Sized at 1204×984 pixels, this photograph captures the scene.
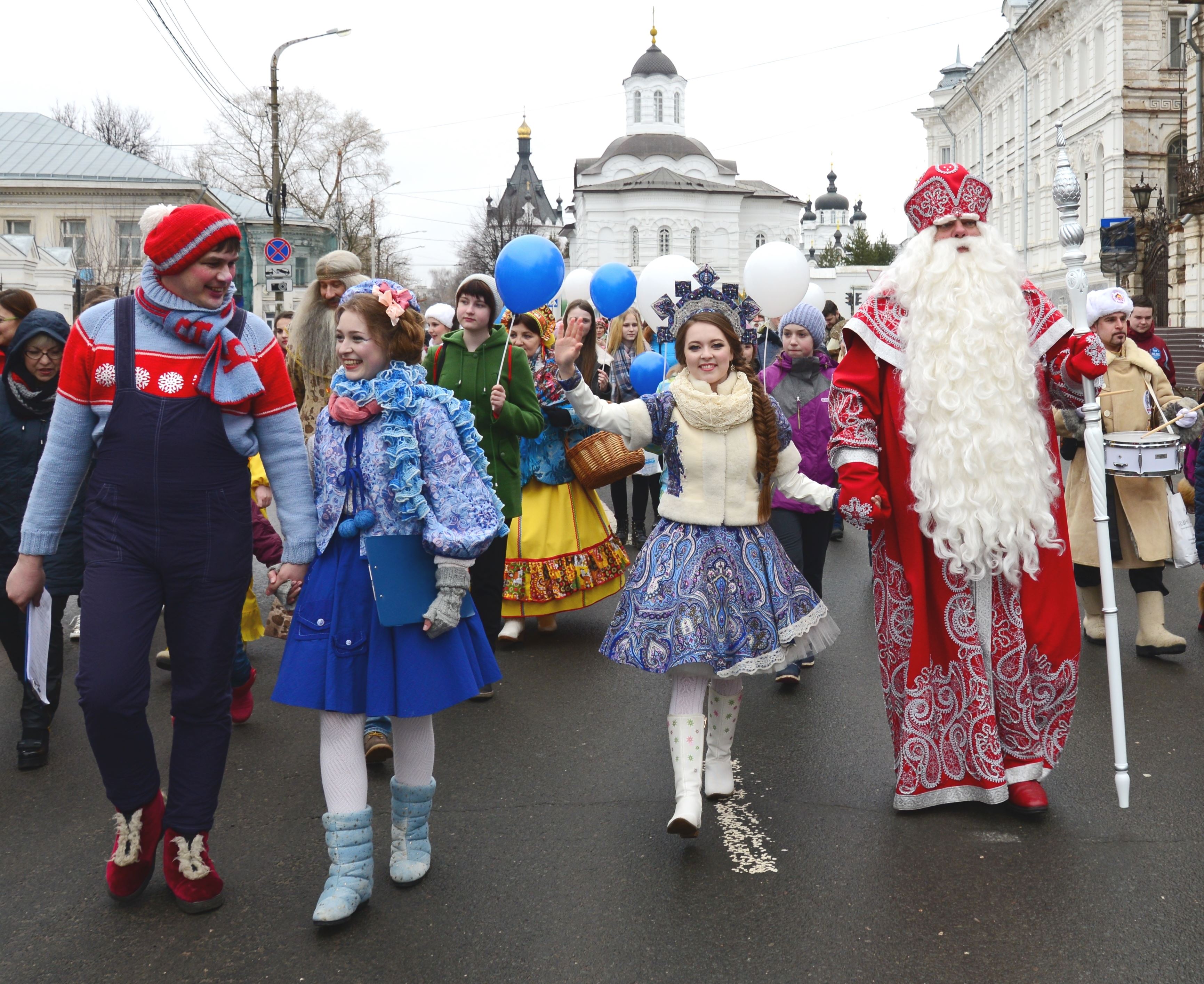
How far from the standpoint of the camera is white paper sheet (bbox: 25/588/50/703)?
4171 millimetres

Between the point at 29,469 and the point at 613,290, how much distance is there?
4392 mm

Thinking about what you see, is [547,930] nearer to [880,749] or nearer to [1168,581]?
[880,749]

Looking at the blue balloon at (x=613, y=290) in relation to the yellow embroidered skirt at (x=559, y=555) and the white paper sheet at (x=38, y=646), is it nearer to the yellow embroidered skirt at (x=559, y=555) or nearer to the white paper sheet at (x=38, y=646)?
the yellow embroidered skirt at (x=559, y=555)

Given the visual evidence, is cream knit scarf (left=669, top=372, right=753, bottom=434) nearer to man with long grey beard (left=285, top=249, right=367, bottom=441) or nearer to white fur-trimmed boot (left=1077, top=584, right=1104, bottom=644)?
man with long grey beard (left=285, top=249, right=367, bottom=441)

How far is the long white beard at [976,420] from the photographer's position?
13.8 feet

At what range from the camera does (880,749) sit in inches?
201

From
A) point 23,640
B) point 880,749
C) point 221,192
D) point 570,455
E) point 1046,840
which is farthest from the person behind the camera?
point 221,192

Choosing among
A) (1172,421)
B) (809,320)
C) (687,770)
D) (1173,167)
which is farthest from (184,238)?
(1173,167)

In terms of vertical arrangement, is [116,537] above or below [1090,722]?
above

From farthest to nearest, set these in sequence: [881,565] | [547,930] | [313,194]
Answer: [313,194] → [881,565] → [547,930]

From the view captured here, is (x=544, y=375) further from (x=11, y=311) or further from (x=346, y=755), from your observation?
(x=346, y=755)

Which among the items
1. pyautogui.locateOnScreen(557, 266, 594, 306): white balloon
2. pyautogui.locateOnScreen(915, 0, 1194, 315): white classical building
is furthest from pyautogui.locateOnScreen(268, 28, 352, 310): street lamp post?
pyautogui.locateOnScreen(915, 0, 1194, 315): white classical building

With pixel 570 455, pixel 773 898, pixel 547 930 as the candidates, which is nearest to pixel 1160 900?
pixel 773 898

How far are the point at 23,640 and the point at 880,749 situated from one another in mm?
3812
